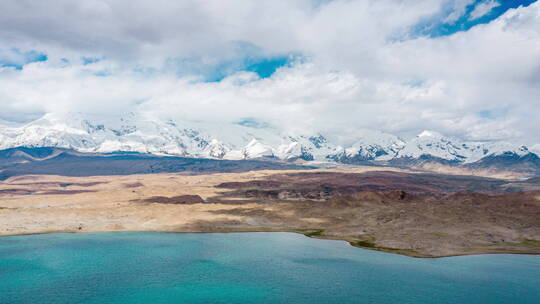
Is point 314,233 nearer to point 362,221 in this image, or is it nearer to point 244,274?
point 362,221

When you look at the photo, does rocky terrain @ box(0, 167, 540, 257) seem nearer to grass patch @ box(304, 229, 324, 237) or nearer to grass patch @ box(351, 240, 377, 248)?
grass patch @ box(351, 240, 377, 248)

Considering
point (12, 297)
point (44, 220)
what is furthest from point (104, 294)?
point (44, 220)

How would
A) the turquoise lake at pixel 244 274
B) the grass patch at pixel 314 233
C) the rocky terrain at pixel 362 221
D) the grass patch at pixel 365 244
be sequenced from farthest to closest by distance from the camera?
the grass patch at pixel 314 233 < the rocky terrain at pixel 362 221 < the grass patch at pixel 365 244 < the turquoise lake at pixel 244 274

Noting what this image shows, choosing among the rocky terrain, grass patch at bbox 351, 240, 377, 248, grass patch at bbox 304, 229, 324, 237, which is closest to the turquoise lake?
grass patch at bbox 351, 240, 377, 248

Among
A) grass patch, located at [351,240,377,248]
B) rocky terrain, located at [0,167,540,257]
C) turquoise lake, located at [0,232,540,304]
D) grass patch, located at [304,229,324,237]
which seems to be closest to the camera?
turquoise lake, located at [0,232,540,304]

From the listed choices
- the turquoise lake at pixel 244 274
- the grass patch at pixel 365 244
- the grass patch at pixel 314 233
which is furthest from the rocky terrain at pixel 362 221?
the turquoise lake at pixel 244 274

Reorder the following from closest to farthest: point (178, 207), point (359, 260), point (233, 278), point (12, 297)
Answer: point (12, 297) → point (233, 278) → point (359, 260) → point (178, 207)

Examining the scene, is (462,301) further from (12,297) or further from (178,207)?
(178,207)

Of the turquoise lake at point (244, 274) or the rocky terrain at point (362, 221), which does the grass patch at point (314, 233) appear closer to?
the rocky terrain at point (362, 221)
